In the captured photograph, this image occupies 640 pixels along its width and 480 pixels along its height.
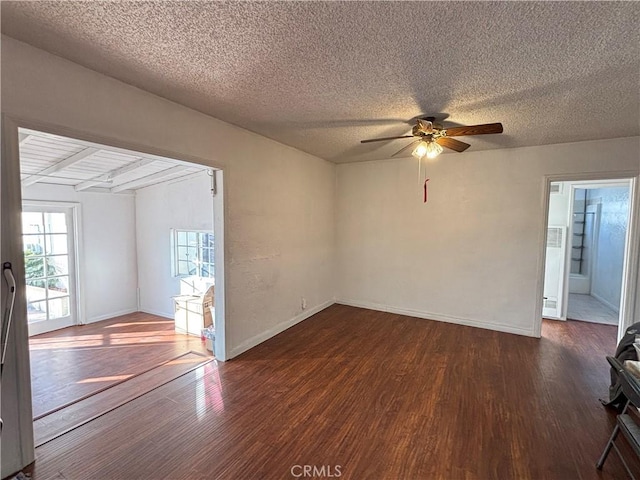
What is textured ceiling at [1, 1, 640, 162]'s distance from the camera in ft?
4.71

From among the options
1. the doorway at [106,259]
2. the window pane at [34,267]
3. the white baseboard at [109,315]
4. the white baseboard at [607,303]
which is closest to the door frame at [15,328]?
the doorway at [106,259]

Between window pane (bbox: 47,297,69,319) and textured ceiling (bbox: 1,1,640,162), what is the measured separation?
4.98m

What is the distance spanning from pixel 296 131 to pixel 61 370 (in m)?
3.78

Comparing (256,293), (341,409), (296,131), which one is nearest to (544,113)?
(296,131)

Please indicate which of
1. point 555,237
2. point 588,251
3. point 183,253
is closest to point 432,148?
point 555,237

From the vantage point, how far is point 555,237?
465 centimetres

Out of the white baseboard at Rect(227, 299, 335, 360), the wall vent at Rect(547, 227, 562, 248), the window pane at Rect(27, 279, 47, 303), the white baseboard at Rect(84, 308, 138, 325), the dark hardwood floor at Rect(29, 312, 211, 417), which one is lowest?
the white baseboard at Rect(84, 308, 138, 325)

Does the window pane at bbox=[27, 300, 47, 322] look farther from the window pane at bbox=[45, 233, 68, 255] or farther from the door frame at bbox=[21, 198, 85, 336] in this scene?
the window pane at bbox=[45, 233, 68, 255]

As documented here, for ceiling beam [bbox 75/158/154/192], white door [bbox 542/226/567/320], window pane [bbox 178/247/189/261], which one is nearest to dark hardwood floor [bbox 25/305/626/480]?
white door [bbox 542/226/567/320]

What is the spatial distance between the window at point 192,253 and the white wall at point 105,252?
1.26 metres

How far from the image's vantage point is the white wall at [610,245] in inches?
193

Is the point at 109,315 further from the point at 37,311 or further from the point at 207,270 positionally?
the point at 207,270

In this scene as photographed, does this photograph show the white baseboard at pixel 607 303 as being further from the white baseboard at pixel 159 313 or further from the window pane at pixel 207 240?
the white baseboard at pixel 159 313

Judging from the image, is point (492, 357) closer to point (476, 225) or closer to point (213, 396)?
point (476, 225)
